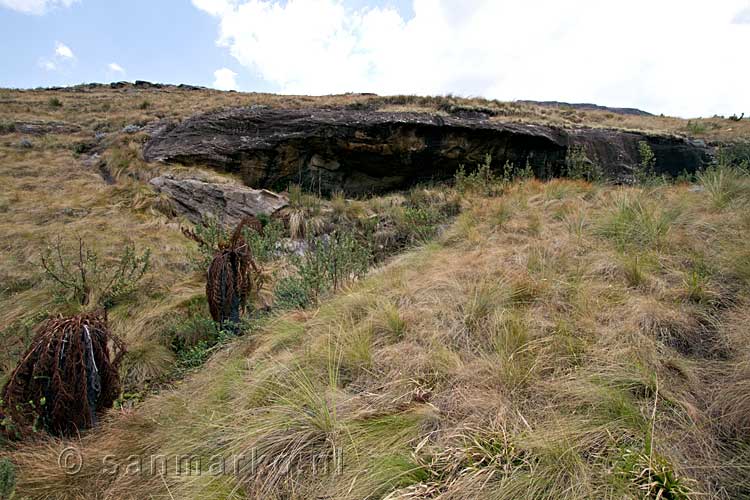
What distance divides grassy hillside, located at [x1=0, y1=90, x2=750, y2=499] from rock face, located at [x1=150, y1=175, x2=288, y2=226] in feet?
7.30

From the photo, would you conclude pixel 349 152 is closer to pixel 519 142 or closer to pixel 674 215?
pixel 519 142

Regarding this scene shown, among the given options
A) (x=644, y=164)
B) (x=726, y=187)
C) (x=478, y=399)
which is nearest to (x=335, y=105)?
(x=644, y=164)

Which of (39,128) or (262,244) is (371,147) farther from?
(39,128)

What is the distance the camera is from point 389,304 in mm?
2533

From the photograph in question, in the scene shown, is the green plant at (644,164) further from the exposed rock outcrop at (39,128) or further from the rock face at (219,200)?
the exposed rock outcrop at (39,128)

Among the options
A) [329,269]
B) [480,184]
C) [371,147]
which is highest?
[371,147]

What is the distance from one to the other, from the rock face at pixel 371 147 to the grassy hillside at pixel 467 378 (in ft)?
13.8

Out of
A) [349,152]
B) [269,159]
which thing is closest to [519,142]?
[349,152]

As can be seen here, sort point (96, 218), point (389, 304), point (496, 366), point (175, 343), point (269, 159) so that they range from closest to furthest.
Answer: point (496, 366)
point (389, 304)
point (175, 343)
point (96, 218)
point (269, 159)

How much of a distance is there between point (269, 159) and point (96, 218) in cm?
324

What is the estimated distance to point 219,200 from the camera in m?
6.09

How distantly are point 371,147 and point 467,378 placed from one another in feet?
21.8

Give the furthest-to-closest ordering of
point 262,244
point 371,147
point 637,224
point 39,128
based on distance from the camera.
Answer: point 39,128, point 371,147, point 262,244, point 637,224

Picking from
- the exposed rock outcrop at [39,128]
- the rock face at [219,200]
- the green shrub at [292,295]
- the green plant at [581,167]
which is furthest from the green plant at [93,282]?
the exposed rock outcrop at [39,128]
